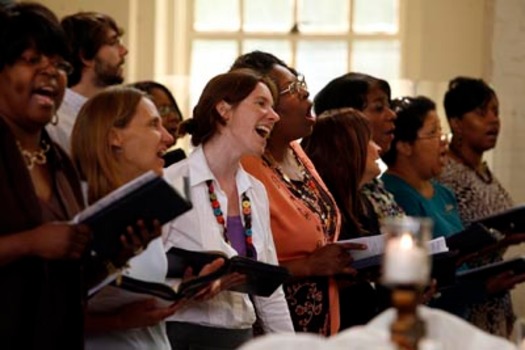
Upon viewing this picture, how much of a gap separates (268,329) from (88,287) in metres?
1.00

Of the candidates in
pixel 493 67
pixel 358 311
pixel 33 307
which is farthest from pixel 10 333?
pixel 493 67

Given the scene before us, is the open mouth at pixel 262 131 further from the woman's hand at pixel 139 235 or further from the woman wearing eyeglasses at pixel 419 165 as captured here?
the woman wearing eyeglasses at pixel 419 165

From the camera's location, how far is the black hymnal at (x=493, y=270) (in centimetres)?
601

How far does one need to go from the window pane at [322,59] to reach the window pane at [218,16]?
0.33m

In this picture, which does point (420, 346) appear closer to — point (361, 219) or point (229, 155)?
point (229, 155)

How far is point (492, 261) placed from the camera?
6559mm

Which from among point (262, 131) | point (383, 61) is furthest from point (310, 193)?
point (383, 61)

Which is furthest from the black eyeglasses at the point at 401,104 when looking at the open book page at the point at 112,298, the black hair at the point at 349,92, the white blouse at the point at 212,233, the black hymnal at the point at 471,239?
the open book page at the point at 112,298

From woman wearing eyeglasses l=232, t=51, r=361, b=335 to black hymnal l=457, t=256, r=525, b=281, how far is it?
2.91ft

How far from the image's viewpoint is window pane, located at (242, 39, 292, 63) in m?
8.02

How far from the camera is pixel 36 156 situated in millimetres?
3850

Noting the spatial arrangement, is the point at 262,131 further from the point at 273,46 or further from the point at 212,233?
the point at 273,46

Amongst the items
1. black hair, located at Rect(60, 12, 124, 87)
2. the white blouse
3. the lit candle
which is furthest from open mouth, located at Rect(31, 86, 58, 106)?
the lit candle

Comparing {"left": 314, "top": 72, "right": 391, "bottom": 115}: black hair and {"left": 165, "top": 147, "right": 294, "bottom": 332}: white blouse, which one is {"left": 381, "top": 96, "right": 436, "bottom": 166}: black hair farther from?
{"left": 165, "top": 147, "right": 294, "bottom": 332}: white blouse
